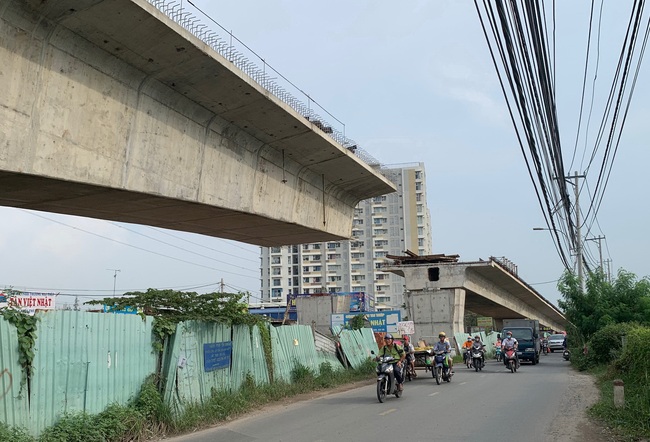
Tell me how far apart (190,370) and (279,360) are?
4.90 meters

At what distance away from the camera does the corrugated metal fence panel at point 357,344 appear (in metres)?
22.5

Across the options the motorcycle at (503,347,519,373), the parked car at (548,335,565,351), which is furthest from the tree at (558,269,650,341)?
the parked car at (548,335,565,351)

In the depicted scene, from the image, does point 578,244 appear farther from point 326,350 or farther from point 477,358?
point 326,350

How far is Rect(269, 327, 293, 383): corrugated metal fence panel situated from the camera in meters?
16.3

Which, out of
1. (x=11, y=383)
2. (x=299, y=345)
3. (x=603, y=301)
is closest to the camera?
(x=11, y=383)

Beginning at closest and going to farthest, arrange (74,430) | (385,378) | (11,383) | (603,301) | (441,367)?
(11,383) < (74,430) < (385,378) < (441,367) < (603,301)

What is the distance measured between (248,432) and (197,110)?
7.63m

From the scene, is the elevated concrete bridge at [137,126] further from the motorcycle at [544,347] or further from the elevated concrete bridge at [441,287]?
the motorcycle at [544,347]

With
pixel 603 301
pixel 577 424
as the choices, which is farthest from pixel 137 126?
pixel 603 301

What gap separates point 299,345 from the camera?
18203 millimetres

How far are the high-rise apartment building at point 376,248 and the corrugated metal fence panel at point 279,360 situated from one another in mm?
110292

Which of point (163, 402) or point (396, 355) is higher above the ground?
point (396, 355)

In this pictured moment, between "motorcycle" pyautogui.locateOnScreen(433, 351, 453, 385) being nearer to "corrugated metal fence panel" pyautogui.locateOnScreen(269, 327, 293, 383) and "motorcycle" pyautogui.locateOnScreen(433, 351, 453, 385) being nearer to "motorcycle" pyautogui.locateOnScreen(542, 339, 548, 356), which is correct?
"corrugated metal fence panel" pyautogui.locateOnScreen(269, 327, 293, 383)

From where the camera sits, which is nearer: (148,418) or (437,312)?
(148,418)
